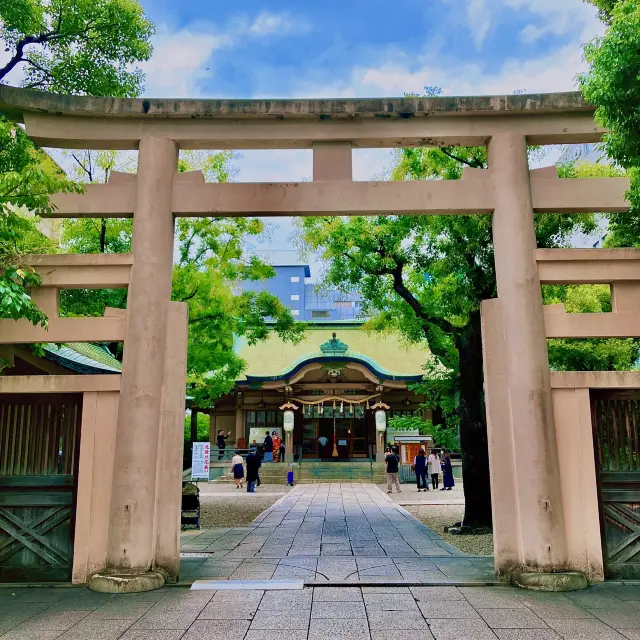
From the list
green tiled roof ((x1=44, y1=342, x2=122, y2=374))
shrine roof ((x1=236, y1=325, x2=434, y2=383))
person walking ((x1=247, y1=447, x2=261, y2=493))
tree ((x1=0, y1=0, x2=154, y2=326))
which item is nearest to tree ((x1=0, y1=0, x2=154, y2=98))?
tree ((x1=0, y1=0, x2=154, y2=326))

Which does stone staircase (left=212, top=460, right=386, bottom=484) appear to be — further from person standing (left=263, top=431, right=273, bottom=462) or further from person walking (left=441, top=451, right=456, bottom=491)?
person walking (left=441, top=451, right=456, bottom=491)

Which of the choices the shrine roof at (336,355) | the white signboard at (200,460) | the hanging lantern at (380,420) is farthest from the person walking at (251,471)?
the hanging lantern at (380,420)

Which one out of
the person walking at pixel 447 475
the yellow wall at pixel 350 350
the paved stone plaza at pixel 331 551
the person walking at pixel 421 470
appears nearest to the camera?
the paved stone plaza at pixel 331 551

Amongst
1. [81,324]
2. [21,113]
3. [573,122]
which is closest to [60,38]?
[21,113]

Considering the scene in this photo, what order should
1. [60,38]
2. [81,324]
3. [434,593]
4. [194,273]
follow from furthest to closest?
1. [194,273]
2. [60,38]
3. [81,324]
4. [434,593]

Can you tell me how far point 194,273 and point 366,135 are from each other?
22.8ft

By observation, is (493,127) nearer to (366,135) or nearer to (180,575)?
(366,135)

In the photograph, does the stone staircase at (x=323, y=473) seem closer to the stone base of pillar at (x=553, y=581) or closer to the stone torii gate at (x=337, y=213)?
the stone torii gate at (x=337, y=213)

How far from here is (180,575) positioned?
683 centimetres

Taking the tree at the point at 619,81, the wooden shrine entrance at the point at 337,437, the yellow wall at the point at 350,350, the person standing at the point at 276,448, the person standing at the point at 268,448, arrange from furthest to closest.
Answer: the yellow wall at the point at 350,350, the wooden shrine entrance at the point at 337,437, the person standing at the point at 268,448, the person standing at the point at 276,448, the tree at the point at 619,81

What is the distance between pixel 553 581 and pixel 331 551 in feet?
11.4

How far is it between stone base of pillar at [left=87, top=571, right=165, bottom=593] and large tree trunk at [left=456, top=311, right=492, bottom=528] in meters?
6.29

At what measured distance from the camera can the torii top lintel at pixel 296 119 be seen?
7.13 meters

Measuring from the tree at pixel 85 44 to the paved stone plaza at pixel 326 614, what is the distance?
675cm
